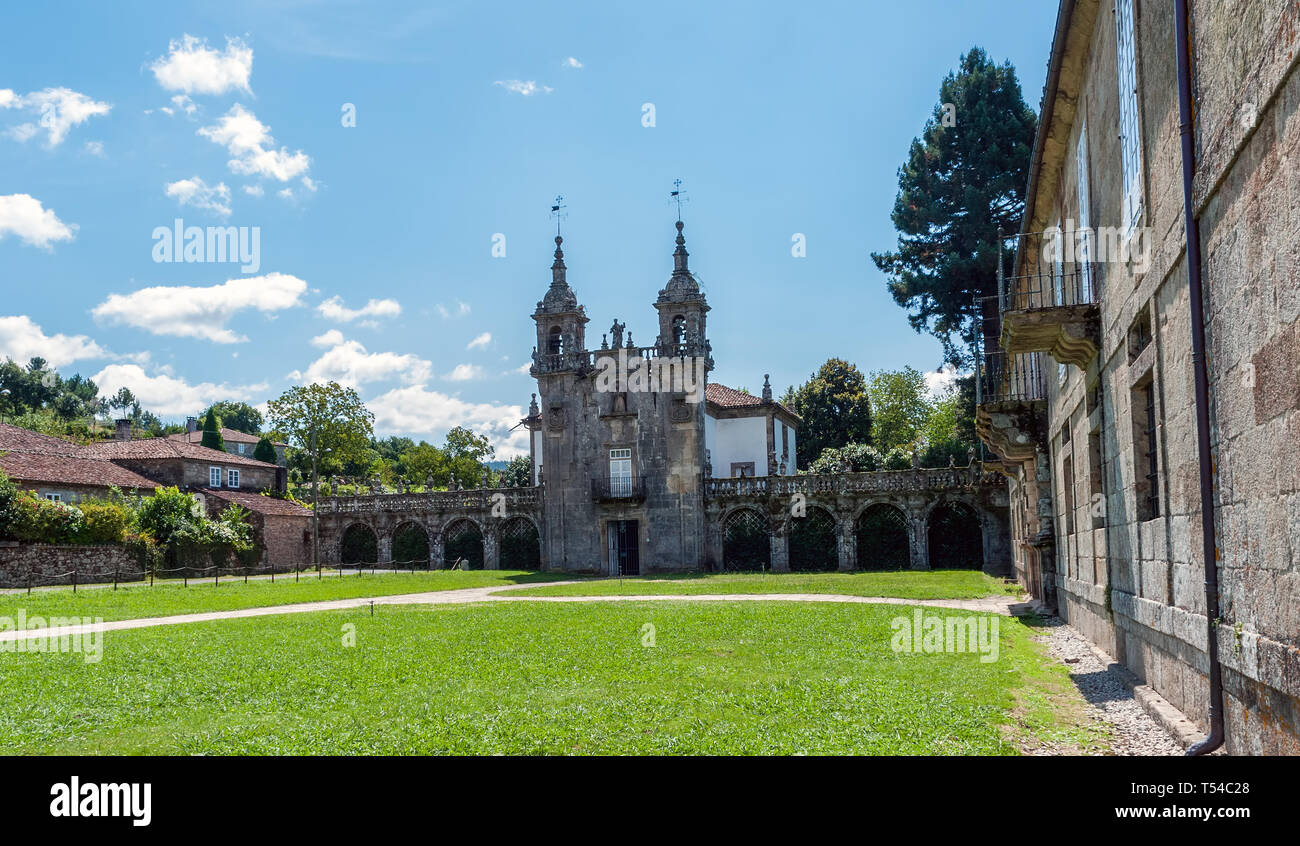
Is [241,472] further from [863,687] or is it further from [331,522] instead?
[863,687]

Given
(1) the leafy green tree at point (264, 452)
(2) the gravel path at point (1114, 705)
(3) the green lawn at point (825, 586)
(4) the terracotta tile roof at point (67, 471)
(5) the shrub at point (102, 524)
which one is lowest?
(3) the green lawn at point (825, 586)

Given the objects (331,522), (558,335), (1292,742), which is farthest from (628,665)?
(331,522)

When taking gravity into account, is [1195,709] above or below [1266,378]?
below

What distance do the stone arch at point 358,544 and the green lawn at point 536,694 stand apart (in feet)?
103

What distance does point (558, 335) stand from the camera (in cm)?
4306

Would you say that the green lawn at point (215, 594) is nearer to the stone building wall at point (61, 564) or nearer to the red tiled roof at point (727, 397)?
the stone building wall at point (61, 564)

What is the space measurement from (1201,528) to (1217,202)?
2.37 metres

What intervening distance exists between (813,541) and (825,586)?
12.1 m

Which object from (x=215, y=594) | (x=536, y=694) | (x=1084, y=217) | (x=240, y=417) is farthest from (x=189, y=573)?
(x=240, y=417)

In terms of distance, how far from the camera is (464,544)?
4559 cm

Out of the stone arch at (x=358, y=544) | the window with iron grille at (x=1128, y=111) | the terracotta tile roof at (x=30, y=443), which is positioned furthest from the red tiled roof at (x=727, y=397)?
the window with iron grille at (x=1128, y=111)

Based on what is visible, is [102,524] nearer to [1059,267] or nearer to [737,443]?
[737,443]

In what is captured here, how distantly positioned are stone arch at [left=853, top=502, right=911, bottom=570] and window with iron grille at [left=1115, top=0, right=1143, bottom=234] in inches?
1185

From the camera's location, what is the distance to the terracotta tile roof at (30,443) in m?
44.8
